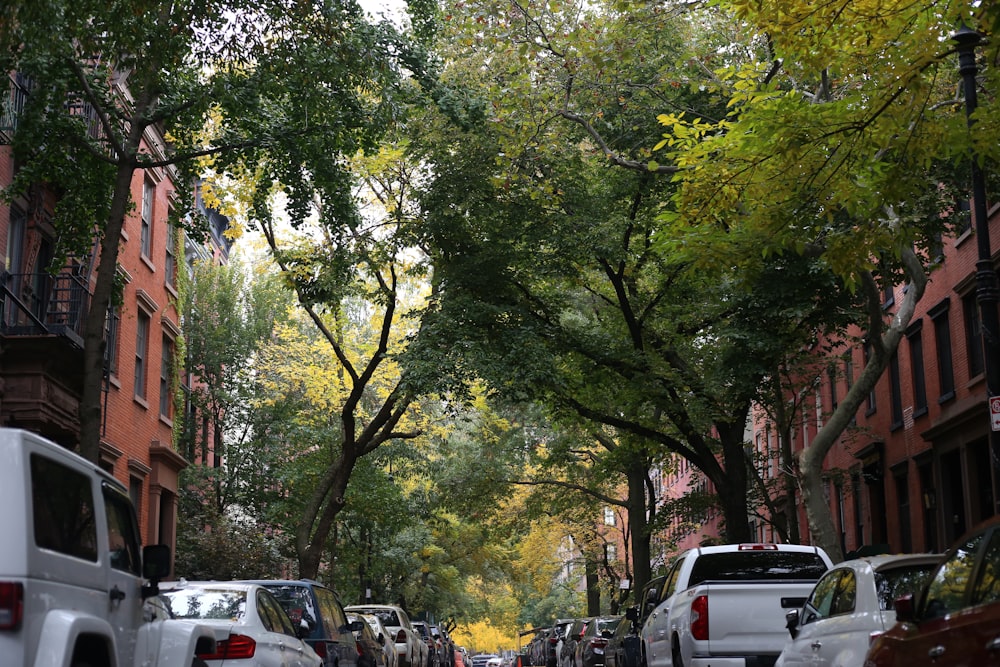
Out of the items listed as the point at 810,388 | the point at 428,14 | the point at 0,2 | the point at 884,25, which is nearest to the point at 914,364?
the point at 810,388

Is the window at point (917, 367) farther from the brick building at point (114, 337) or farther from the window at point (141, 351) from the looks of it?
the window at point (141, 351)

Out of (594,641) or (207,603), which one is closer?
(207,603)

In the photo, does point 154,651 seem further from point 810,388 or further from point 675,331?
point 810,388

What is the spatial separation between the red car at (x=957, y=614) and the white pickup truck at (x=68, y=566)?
4.59 m

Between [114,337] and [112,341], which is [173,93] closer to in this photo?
[112,341]

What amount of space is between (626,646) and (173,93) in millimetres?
10830

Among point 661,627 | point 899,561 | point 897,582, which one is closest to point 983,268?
point 661,627

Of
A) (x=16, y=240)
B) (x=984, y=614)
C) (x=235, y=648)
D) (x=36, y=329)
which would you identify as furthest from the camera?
(x=16, y=240)

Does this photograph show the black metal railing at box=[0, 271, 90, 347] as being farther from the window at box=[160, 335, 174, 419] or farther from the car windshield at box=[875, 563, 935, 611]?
the car windshield at box=[875, 563, 935, 611]

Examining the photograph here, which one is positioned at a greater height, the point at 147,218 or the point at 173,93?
the point at 147,218

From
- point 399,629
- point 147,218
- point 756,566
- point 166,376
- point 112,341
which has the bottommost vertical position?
point 399,629

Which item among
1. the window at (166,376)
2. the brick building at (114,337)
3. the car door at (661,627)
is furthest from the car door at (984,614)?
the window at (166,376)

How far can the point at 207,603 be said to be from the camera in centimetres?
1210

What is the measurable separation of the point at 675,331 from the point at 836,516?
47.5ft
